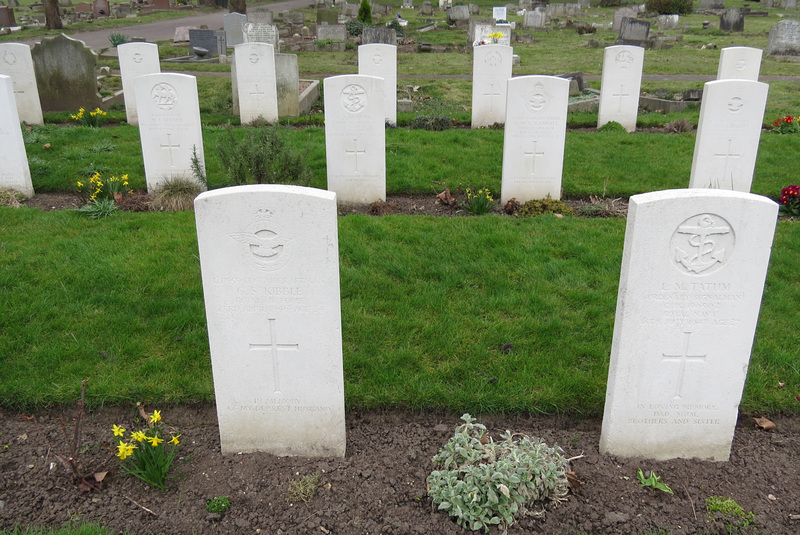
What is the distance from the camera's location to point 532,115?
743cm

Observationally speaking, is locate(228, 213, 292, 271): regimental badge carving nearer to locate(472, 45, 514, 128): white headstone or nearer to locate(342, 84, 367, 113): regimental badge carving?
locate(342, 84, 367, 113): regimental badge carving

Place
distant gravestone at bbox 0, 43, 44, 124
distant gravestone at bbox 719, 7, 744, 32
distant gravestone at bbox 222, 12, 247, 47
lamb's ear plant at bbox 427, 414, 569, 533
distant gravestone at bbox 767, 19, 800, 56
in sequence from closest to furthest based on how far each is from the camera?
1. lamb's ear plant at bbox 427, 414, 569, 533
2. distant gravestone at bbox 0, 43, 44, 124
3. distant gravestone at bbox 767, 19, 800, 56
4. distant gravestone at bbox 222, 12, 247, 47
5. distant gravestone at bbox 719, 7, 744, 32

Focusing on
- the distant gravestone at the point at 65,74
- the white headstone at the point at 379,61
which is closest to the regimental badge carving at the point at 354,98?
the white headstone at the point at 379,61

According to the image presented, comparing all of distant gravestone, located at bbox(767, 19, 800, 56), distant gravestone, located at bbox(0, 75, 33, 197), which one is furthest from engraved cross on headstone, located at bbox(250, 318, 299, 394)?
distant gravestone, located at bbox(767, 19, 800, 56)

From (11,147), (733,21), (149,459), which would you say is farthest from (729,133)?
(733,21)

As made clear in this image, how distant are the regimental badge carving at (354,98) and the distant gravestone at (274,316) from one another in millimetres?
4406

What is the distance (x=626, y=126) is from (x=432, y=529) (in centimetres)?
1003

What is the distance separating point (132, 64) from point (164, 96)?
498cm

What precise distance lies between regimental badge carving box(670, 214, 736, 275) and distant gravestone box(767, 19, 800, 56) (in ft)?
71.7

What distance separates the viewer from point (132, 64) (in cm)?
1164

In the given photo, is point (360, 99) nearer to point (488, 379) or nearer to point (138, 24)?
point (488, 379)

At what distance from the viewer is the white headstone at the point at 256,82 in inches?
453

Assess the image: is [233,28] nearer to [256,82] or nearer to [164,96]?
[256,82]

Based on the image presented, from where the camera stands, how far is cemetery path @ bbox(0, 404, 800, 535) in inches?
125
